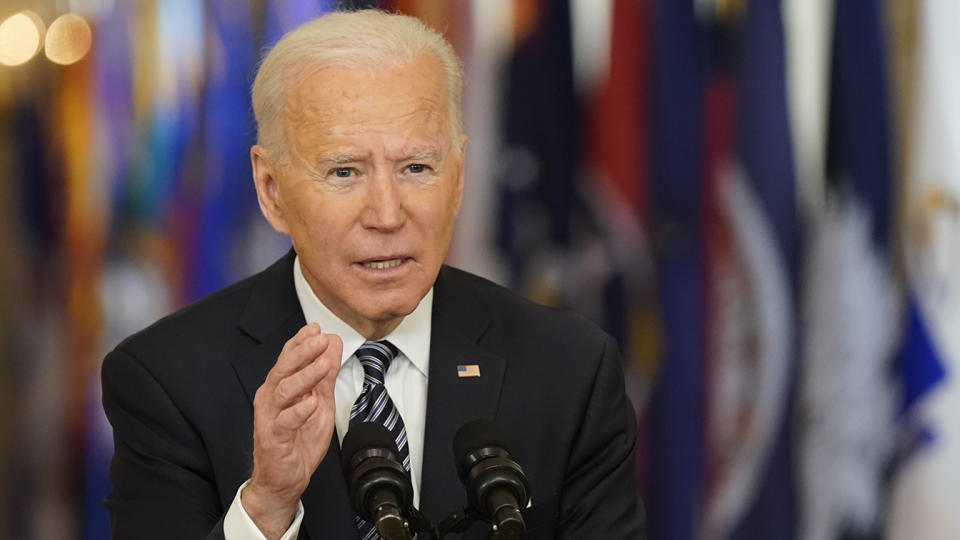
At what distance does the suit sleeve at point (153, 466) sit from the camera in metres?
2.05

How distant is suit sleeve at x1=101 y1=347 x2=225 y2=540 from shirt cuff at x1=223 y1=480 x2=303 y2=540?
0.55ft

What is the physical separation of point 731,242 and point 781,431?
1.84 ft

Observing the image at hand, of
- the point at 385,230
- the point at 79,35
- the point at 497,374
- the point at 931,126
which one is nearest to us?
the point at 385,230

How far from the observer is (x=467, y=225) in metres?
3.64

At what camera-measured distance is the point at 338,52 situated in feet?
6.72

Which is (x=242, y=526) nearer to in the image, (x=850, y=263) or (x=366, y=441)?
(x=366, y=441)

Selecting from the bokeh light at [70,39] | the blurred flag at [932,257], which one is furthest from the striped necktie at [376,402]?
the blurred flag at [932,257]

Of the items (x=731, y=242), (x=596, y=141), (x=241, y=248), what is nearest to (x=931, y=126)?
(x=731, y=242)

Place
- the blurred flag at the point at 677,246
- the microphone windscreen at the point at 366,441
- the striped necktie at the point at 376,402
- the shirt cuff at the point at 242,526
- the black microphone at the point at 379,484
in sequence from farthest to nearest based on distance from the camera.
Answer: the blurred flag at the point at 677,246 → the striped necktie at the point at 376,402 → the shirt cuff at the point at 242,526 → the microphone windscreen at the point at 366,441 → the black microphone at the point at 379,484

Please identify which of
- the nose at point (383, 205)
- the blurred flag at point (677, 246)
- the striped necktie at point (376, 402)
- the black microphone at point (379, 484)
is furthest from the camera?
the blurred flag at point (677, 246)

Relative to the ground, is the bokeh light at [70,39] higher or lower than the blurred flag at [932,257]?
higher

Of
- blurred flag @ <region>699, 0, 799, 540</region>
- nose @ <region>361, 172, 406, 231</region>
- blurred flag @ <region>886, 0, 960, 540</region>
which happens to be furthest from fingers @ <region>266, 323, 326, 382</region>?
blurred flag @ <region>886, 0, 960, 540</region>

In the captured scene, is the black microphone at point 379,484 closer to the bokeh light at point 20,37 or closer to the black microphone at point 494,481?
the black microphone at point 494,481

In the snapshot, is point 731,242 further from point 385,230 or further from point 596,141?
point 385,230
